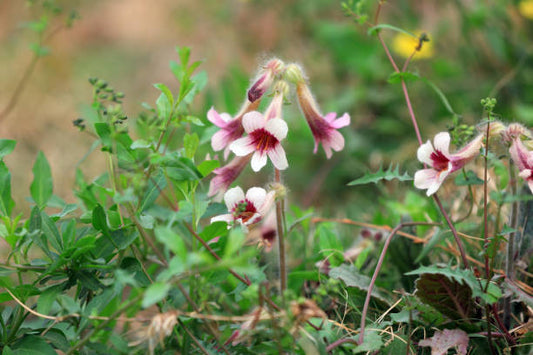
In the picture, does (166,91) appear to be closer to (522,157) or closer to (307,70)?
(522,157)

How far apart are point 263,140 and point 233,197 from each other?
0.55 feet

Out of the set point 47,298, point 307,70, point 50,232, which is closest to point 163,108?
point 50,232

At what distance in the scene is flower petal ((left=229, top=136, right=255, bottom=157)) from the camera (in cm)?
131

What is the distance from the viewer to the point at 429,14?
4.27 metres

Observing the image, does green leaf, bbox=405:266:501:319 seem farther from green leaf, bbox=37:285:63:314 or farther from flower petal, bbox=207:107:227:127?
green leaf, bbox=37:285:63:314

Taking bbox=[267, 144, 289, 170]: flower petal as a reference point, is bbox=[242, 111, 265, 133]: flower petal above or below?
above

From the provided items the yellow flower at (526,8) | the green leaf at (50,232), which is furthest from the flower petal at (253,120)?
the yellow flower at (526,8)

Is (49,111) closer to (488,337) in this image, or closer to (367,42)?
(367,42)

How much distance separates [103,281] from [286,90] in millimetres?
672

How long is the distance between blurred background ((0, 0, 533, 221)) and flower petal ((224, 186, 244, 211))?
120 centimetres

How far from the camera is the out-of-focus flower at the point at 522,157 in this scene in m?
1.27

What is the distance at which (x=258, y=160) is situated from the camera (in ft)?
4.31

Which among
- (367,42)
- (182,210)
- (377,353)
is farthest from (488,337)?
(367,42)

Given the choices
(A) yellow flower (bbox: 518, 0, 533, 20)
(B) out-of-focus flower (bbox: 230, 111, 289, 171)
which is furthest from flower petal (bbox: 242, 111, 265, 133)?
(A) yellow flower (bbox: 518, 0, 533, 20)
